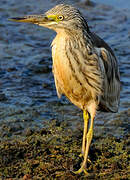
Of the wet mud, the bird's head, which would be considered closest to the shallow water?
the wet mud

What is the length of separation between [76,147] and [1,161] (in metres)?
0.79

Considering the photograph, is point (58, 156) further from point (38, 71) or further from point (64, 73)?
point (38, 71)

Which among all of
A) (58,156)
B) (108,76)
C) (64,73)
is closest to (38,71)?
(108,76)

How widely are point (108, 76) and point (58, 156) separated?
87 centimetres

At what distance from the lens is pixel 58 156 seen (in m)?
4.18

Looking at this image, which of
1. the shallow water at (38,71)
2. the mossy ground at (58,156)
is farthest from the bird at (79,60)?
the shallow water at (38,71)

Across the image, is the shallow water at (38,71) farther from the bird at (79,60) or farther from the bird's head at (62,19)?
the bird's head at (62,19)

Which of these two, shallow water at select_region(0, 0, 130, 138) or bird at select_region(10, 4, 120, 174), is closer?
bird at select_region(10, 4, 120, 174)

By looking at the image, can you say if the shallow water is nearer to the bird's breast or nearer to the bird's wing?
the bird's wing

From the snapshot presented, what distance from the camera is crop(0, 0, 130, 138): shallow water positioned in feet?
16.1

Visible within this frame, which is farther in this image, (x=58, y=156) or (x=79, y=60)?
(x=58, y=156)

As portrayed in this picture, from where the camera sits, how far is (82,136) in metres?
4.63

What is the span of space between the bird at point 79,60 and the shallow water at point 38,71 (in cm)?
69

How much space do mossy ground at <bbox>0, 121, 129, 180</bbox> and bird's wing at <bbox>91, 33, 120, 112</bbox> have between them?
386mm
